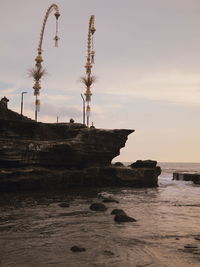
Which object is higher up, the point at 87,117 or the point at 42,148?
the point at 87,117

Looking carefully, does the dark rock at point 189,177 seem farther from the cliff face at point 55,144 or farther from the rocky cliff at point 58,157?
the cliff face at point 55,144

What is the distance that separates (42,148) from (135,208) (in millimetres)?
16684

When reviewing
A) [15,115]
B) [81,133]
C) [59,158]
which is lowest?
[59,158]

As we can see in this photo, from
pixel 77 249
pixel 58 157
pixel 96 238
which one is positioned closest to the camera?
pixel 77 249

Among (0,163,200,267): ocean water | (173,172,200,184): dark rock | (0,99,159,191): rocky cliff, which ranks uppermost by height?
(0,99,159,191): rocky cliff

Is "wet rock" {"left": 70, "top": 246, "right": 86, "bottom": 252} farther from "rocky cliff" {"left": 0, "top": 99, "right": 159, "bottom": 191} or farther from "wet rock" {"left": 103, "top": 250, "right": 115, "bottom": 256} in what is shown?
"rocky cliff" {"left": 0, "top": 99, "right": 159, "bottom": 191}

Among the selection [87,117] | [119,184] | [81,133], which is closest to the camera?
[81,133]

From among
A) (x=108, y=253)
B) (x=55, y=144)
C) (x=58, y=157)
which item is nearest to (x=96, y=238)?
(x=108, y=253)

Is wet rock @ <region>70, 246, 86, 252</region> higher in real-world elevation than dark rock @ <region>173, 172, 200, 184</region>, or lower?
higher

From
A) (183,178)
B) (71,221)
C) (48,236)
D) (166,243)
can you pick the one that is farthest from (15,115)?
(183,178)

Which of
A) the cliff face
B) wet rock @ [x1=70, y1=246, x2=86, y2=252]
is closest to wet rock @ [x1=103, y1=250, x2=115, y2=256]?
wet rock @ [x1=70, y1=246, x2=86, y2=252]

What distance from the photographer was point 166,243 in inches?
484

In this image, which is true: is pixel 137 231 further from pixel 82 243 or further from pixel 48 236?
pixel 48 236

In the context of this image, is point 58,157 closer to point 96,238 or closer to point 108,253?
point 96,238
